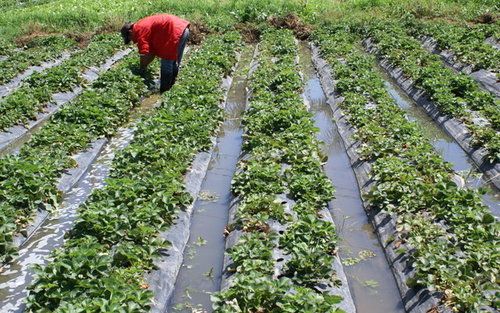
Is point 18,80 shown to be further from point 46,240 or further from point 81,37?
point 46,240

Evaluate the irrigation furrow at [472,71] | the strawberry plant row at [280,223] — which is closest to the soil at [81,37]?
the strawberry plant row at [280,223]

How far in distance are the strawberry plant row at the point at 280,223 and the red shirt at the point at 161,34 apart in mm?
2697

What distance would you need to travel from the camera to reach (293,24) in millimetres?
20531

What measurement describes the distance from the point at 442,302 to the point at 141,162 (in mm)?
4650

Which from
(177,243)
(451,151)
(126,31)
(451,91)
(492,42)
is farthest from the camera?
(492,42)

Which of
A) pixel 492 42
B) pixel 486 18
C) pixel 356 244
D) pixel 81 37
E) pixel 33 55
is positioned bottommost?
pixel 81 37

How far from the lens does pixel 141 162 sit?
8086 mm

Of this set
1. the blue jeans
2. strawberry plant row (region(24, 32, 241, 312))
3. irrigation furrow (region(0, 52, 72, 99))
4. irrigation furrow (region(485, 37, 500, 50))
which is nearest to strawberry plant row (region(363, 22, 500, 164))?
irrigation furrow (region(485, 37, 500, 50))

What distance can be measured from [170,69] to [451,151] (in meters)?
6.41

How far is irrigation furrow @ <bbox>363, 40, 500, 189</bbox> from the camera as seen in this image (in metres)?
8.52

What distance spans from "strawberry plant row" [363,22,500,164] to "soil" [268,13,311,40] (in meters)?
3.85

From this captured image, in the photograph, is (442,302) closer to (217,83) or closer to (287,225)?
(287,225)

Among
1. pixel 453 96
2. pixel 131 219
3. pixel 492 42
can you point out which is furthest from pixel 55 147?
pixel 492 42

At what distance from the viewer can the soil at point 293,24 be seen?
65.6 ft
